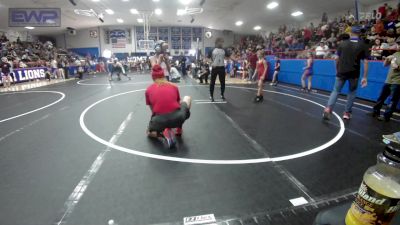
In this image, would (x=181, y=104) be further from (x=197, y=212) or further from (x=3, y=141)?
(x=3, y=141)

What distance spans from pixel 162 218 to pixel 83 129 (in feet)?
11.3

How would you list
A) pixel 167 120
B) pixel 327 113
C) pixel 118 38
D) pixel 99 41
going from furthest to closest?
pixel 118 38 → pixel 99 41 → pixel 327 113 → pixel 167 120

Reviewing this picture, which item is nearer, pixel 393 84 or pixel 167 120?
pixel 167 120

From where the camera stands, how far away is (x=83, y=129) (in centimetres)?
505

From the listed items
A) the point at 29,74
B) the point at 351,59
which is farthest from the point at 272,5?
the point at 29,74

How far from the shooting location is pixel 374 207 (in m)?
0.99

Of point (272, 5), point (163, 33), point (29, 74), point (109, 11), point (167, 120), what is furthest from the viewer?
point (163, 33)

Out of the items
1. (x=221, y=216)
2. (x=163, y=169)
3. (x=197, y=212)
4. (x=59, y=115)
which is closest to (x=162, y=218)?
(x=197, y=212)

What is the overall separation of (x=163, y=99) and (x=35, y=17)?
1575 cm

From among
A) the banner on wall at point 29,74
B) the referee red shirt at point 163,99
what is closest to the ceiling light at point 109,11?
the banner on wall at point 29,74

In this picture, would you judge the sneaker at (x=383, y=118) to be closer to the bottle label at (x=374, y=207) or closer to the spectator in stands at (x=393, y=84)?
the spectator in stands at (x=393, y=84)

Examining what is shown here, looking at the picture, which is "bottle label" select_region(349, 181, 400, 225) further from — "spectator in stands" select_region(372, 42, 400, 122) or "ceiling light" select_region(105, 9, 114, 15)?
"ceiling light" select_region(105, 9, 114, 15)

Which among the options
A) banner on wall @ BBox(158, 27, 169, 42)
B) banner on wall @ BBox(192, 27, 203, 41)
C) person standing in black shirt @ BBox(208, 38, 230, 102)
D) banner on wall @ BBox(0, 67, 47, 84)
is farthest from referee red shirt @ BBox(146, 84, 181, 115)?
banner on wall @ BBox(192, 27, 203, 41)

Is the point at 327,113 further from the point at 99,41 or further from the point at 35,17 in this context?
the point at 99,41
